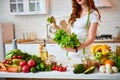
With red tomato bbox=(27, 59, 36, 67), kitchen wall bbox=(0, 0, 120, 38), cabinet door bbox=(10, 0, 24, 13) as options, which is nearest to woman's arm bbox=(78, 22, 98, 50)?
red tomato bbox=(27, 59, 36, 67)

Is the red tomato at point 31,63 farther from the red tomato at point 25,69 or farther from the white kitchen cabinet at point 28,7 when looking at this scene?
the white kitchen cabinet at point 28,7

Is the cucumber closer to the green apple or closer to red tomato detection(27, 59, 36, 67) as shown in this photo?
the green apple

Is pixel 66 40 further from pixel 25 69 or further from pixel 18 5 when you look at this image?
pixel 18 5

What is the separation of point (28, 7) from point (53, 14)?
560mm

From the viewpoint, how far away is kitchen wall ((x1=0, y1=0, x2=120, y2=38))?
191 inches

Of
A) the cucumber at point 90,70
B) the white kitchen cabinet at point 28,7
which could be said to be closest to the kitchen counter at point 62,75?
the cucumber at point 90,70

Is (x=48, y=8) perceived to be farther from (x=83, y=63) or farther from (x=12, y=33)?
(x=83, y=63)

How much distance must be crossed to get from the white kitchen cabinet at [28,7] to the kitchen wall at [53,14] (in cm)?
26

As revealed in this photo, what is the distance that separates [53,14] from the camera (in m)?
5.12

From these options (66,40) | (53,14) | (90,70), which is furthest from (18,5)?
(90,70)

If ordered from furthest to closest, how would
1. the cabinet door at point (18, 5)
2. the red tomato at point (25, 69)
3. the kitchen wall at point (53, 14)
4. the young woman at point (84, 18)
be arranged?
the cabinet door at point (18, 5) → the kitchen wall at point (53, 14) → the young woman at point (84, 18) → the red tomato at point (25, 69)

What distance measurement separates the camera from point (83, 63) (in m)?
2.21

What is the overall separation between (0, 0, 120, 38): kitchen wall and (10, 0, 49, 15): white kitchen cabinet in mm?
259

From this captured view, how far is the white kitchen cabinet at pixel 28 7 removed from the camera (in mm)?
4864
